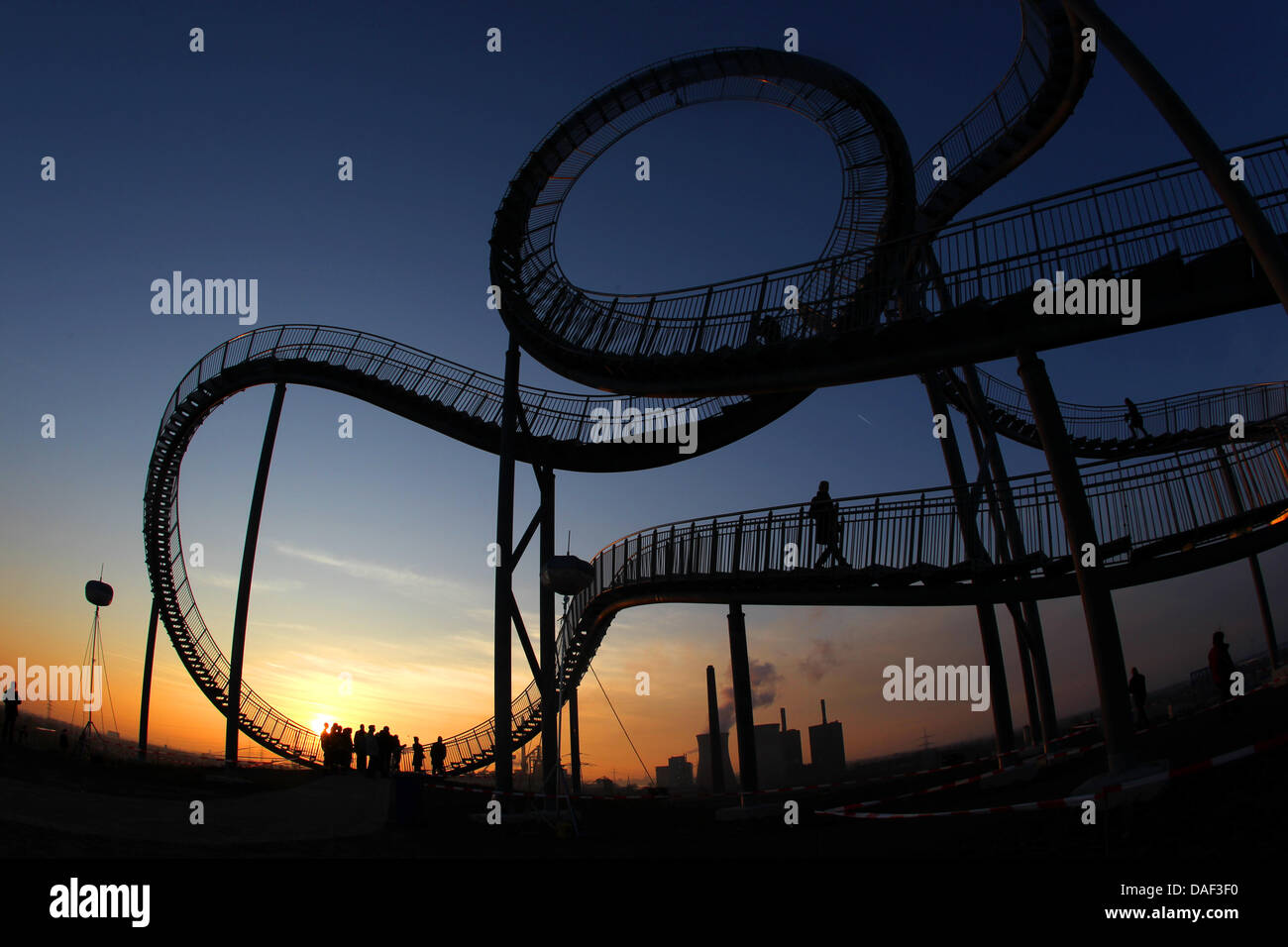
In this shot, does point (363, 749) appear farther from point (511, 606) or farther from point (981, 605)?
point (981, 605)

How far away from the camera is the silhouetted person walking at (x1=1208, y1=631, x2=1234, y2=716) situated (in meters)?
14.2

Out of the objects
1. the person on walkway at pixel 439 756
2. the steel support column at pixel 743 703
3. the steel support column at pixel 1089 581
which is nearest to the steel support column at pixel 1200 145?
the steel support column at pixel 1089 581

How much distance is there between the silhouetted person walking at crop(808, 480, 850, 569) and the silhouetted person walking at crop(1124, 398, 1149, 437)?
16.2 meters

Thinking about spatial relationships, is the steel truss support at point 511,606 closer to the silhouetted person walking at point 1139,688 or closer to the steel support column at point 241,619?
the steel support column at point 241,619

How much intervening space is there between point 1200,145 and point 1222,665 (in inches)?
429

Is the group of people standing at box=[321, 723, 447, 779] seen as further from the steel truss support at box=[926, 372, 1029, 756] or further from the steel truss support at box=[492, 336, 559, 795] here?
the steel truss support at box=[926, 372, 1029, 756]

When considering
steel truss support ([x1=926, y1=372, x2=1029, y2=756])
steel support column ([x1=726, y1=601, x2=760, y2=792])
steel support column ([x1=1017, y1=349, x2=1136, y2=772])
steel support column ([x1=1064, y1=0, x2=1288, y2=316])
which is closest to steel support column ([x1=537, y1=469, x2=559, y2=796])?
steel support column ([x1=726, y1=601, x2=760, y2=792])

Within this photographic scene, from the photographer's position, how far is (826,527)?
1611 cm

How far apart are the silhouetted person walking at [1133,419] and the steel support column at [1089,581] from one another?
16.8 m

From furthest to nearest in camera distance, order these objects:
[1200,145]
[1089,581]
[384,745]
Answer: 1. [384,745]
2. [1089,581]
3. [1200,145]

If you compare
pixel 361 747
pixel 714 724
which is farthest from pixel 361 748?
pixel 714 724

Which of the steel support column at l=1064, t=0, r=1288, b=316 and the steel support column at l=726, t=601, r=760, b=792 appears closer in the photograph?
the steel support column at l=1064, t=0, r=1288, b=316

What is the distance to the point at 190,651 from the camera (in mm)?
27703
